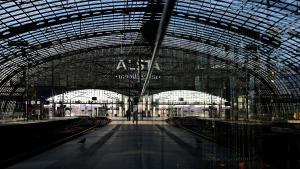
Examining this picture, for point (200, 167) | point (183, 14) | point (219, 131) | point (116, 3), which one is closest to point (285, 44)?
point (183, 14)

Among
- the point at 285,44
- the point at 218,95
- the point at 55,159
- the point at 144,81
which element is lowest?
the point at 55,159

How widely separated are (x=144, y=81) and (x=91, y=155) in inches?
1077

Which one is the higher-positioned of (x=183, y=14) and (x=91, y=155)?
(x=183, y=14)

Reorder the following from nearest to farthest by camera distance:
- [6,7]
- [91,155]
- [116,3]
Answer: [91,155] → [6,7] → [116,3]

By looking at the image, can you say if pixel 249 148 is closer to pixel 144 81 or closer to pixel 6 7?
pixel 144 81

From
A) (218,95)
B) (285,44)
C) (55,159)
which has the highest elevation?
(285,44)

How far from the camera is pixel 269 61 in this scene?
2759 centimetres

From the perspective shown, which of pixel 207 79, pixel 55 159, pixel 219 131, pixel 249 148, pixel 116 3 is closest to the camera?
pixel 249 148

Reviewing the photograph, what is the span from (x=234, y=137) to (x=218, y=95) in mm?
2271

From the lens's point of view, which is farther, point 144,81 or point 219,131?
point 144,81

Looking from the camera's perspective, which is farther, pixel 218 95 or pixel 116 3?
pixel 116 3

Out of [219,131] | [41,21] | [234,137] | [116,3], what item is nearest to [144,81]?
[116,3]

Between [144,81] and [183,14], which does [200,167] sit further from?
[183,14]

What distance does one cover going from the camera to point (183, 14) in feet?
163
